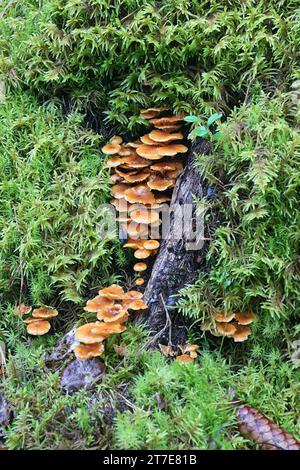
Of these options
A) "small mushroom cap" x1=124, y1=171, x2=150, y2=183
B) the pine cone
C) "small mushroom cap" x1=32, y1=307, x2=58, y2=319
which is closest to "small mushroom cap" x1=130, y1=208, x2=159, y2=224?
"small mushroom cap" x1=124, y1=171, x2=150, y2=183

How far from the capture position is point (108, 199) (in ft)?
12.9

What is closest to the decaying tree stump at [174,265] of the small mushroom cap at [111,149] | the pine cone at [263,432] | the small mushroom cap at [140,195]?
the small mushroom cap at [140,195]

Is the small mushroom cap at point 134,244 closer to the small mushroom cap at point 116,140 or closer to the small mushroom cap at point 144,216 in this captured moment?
the small mushroom cap at point 144,216

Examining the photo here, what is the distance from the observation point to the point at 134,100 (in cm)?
403

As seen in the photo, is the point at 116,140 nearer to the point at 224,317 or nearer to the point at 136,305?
the point at 136,305

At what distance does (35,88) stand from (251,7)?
6.20 ft

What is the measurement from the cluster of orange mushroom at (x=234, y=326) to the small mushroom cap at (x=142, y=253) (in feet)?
2.23

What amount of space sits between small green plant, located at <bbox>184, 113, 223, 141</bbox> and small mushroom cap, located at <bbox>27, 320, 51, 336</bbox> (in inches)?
68.2

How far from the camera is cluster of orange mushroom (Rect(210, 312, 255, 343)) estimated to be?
11.0 ft

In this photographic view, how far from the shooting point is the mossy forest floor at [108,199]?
→ 300 cm

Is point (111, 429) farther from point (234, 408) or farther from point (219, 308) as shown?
point (219, 308)

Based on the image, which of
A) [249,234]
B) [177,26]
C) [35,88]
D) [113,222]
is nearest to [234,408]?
[249,234]

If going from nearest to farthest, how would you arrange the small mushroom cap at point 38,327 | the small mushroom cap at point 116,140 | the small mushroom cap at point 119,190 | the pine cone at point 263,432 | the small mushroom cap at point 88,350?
the pine cone at point 263,432 < the small mushroom cap at point 88,350 < the small mushroom cap at point 38,327 < the small mushroom cap at point 119,190 < the small mushroom cap at point 116,140

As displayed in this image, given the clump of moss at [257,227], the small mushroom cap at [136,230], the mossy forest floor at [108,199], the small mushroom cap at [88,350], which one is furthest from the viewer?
the small mushroom cap at [136,230]
